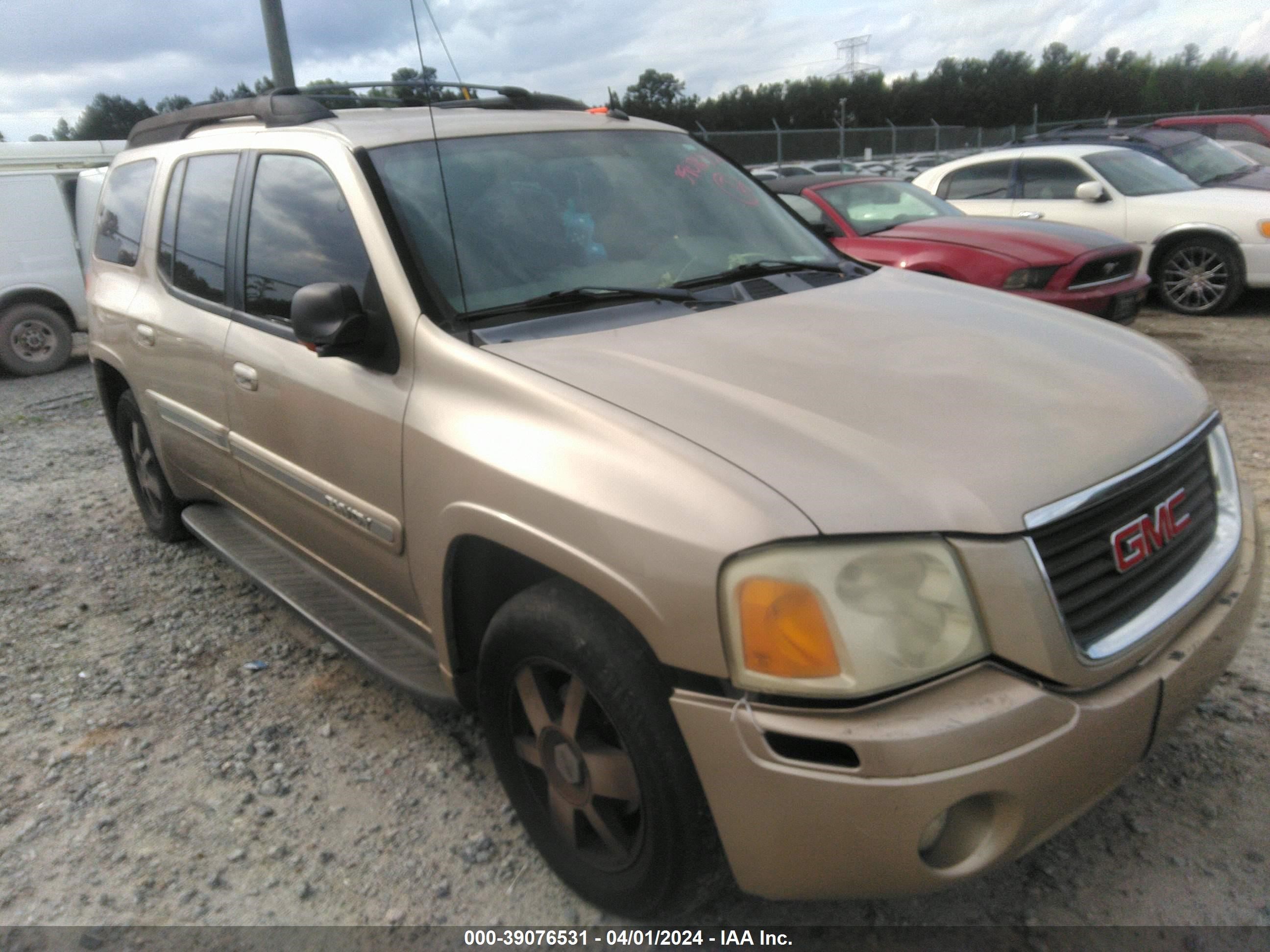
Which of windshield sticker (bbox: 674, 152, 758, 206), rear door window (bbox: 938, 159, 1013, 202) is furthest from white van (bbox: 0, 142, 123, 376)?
windshield sticker (bbox: 674, 152, 758, 206)

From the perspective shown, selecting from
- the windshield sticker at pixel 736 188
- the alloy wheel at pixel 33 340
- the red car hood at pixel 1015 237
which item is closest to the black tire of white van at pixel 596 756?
the windshield sticker at pixel 736 188

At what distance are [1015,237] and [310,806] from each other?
5798 millimetres

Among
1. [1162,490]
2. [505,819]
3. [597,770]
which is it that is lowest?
[505,819]

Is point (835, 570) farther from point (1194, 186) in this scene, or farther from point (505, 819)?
point (1194, 186)

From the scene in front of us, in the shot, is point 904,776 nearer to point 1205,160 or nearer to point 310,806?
point 310,806

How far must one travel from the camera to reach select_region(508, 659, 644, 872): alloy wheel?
209 centimetres

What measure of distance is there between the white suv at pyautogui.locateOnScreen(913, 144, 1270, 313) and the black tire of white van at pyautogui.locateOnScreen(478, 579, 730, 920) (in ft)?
25.7

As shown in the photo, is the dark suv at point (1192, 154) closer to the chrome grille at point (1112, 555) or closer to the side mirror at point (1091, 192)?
the side mirror at point (1091, 192)

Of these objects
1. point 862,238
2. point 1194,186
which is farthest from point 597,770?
point 1194,186

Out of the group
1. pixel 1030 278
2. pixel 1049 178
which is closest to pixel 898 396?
pixel 1030 278

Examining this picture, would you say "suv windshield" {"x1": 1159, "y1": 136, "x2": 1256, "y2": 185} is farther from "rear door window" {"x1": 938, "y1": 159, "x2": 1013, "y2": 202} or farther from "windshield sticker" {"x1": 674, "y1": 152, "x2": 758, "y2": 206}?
"windshield sticker" {"x1": 674, "y1": 152, "x2": 758, "y2": 206}

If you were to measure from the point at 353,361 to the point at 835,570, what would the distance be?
Result: 1.51m

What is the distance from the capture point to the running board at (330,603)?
8.81ft

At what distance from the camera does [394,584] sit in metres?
2.72
